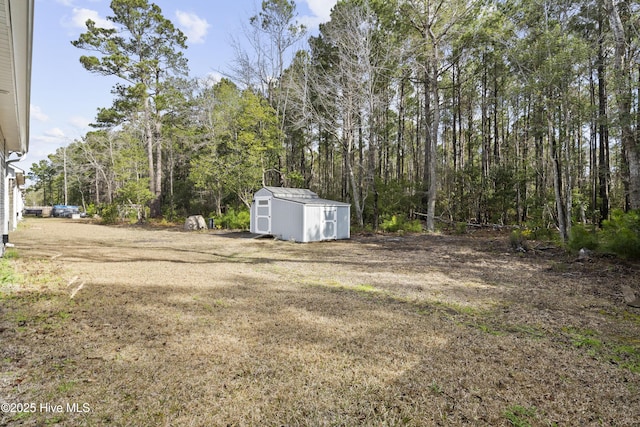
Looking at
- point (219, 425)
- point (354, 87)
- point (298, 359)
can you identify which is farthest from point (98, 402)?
point (354, 87)

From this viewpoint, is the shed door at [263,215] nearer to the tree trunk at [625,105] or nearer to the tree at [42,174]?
the tree trunk at [625,105]

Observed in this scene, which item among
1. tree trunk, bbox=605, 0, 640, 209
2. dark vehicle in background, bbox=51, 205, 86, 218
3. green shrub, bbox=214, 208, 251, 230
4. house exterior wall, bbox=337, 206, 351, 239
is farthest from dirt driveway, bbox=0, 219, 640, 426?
dark vehicle in background, bbox=51, 205, 86, 218

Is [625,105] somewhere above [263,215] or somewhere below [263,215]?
above

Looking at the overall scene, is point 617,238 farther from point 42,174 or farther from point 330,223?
point 42,174

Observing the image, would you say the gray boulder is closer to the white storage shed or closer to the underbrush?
the white storage shed

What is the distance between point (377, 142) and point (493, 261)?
12.0m

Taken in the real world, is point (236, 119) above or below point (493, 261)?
above

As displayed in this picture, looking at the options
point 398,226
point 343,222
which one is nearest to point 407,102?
point 398,226

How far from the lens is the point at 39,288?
465 cm

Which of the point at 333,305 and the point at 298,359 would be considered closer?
the point at 298,359

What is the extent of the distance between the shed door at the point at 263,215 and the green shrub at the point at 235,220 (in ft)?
8.45

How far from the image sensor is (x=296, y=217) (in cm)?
1275

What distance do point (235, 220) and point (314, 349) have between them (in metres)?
15.1

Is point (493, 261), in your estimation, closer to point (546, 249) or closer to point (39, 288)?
point (546, 249)
